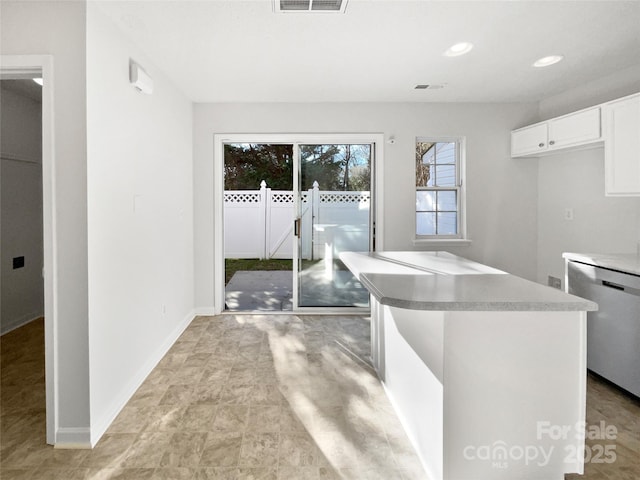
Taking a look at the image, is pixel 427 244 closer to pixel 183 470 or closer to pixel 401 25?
pixel 401 25

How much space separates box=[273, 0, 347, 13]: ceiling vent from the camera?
6.99ft

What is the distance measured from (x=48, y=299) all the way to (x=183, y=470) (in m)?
1.15

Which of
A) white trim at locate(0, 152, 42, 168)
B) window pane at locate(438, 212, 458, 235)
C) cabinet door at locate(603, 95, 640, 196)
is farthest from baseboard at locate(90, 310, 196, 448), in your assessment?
cabinet door at locate(603, 95, 640, 196)

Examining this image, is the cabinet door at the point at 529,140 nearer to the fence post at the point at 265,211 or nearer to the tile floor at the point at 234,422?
the tile floor at the point at 234,422

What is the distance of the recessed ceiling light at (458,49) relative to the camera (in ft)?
8.81

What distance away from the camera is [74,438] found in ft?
6.47

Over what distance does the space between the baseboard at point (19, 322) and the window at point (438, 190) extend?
4.53 m

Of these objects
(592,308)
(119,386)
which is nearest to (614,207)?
(592,308)

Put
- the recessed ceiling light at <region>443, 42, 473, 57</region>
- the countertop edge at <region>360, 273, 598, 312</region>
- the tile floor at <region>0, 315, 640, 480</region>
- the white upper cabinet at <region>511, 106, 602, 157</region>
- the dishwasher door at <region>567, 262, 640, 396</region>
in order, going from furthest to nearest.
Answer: the white upper cabinet at <region>511, 106, 602, 157</region>
the recessed ceiling light at <region>443, 42, 473, 57</region>
the dishwasher door at <region>567, 262, 640, 396</region>
the tile floor at <region>0, 315, 640, 480</region>
the countertop edge at <region>360, 273, 598, 312</region>

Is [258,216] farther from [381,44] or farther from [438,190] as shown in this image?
[381,44]

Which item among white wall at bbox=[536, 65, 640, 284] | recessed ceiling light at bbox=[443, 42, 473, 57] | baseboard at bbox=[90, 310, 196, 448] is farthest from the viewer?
white wall at bbox=[536, 65, 640, 284]

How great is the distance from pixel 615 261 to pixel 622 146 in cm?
91

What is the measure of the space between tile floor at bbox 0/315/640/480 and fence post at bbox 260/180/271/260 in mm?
5176

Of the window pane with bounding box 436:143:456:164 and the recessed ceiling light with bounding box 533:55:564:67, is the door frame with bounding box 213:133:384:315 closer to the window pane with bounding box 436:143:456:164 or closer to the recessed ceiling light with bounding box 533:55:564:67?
the window pane with bounding box 436:143:456:164
